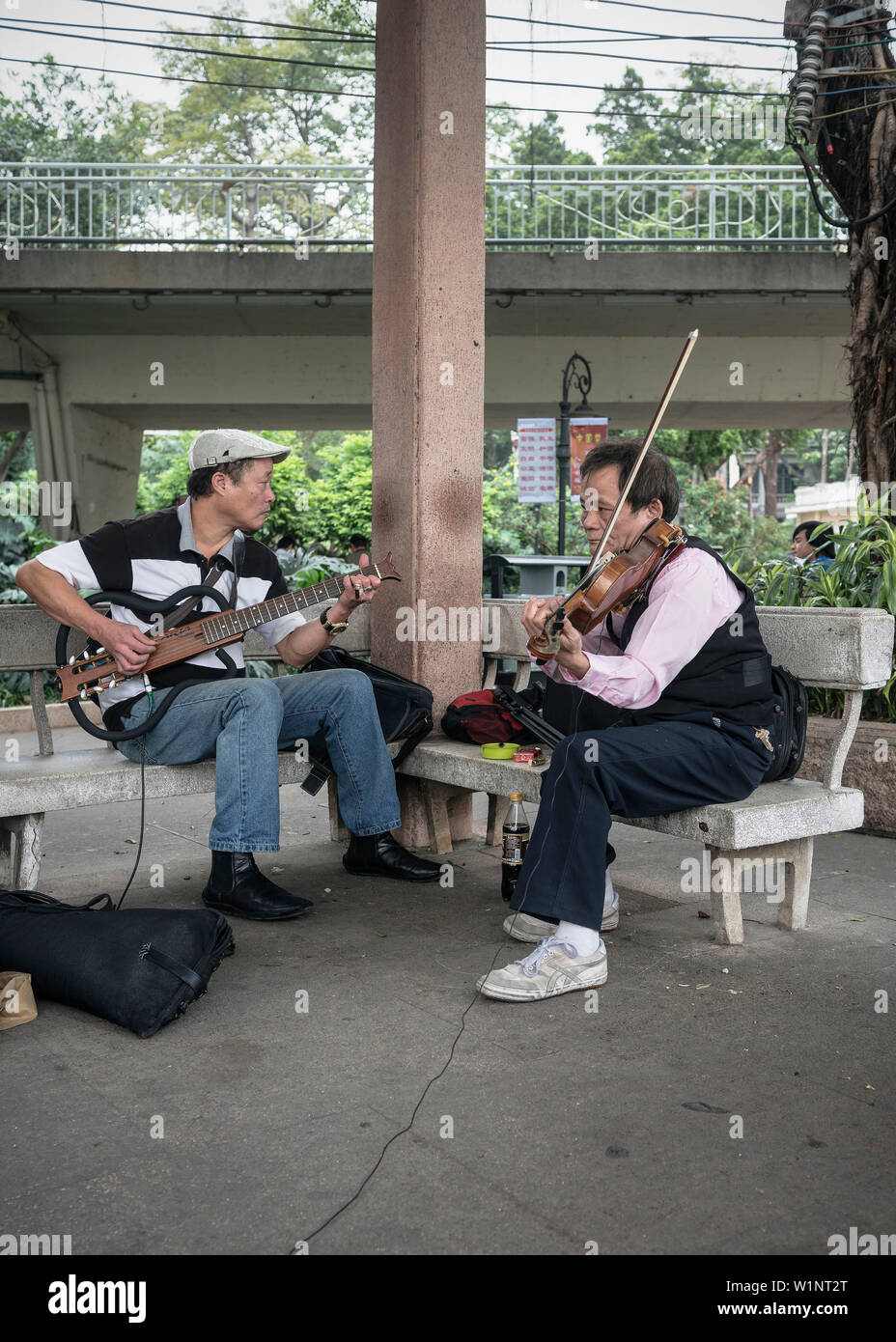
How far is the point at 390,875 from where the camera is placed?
4.66m

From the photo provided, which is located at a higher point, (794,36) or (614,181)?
(614,181)

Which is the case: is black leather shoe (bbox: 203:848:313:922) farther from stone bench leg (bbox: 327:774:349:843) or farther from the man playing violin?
stone bench leg (bbox: 327:774:349:843)

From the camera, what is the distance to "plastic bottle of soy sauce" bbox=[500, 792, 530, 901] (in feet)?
14.1

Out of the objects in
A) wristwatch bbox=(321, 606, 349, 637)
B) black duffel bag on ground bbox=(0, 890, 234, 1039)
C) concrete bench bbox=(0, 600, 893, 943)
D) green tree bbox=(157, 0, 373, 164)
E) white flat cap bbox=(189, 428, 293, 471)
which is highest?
green tree bbox=(157, 0, 373, 164)

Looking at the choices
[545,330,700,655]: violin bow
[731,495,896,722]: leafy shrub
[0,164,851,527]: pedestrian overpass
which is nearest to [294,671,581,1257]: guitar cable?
[545,330,700,655]: violin bow

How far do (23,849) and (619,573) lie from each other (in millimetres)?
2154

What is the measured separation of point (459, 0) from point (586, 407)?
33.1 ft

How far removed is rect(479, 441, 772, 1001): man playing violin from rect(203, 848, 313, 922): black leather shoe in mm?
804

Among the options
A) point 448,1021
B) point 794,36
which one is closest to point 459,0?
point 794,36

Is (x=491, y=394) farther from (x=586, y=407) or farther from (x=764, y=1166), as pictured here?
(x=764, y=1166)

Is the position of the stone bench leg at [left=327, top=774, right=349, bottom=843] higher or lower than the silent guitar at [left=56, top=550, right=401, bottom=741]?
lower

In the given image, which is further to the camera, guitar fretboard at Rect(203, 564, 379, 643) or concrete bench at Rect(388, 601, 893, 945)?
guitar fretboard at Rect(203, 564, 379, 643)

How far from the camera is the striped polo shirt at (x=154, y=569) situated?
4.17 meters

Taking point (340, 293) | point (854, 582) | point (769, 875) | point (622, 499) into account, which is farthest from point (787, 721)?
point (340, 293)
